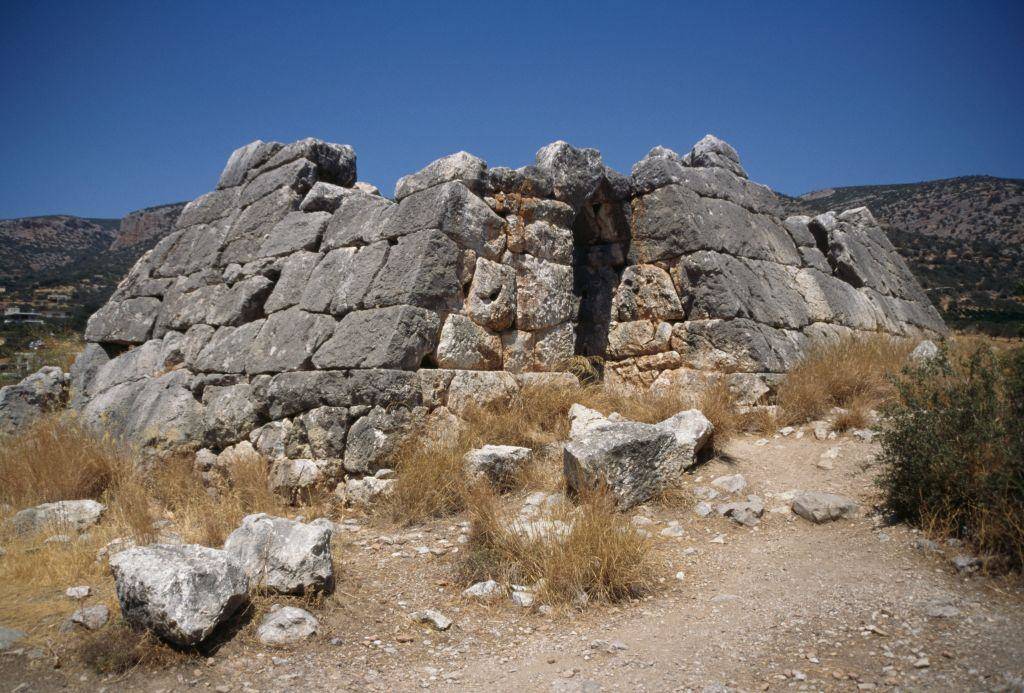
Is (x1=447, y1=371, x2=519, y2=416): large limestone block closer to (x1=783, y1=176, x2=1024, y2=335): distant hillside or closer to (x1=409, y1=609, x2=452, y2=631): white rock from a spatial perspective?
(x1=409, y1=609, x2=452, y2=631): white rock

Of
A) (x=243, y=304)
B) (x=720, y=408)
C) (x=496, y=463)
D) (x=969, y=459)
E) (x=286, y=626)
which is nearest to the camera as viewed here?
(x=286, y=626)

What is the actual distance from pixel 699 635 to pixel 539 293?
12.6ft

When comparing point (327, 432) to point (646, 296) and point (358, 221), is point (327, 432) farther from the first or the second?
point (646, 296)

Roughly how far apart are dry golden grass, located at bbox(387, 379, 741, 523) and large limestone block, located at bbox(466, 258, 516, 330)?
27.2 inches

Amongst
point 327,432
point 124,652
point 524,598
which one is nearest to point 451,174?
point 327,432

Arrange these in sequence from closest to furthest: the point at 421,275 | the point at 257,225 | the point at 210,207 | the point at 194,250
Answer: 1. the point at 421,275
2. the point at 257,225
3. the point at 194,250
4. the point at 210,207

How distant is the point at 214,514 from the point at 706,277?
491 centimetres

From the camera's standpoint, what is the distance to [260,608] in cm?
316

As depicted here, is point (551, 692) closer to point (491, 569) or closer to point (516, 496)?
point (491, 569)

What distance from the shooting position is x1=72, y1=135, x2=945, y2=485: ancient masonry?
521cm

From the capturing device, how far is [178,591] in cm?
282


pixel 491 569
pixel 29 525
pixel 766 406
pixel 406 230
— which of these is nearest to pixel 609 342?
pixel 766 406

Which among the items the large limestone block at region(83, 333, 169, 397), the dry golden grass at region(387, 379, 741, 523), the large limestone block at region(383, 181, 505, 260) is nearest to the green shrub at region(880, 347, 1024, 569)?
the dry golden grass at region(387, 379, 741, 523)

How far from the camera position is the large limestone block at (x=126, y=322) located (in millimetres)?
7621
